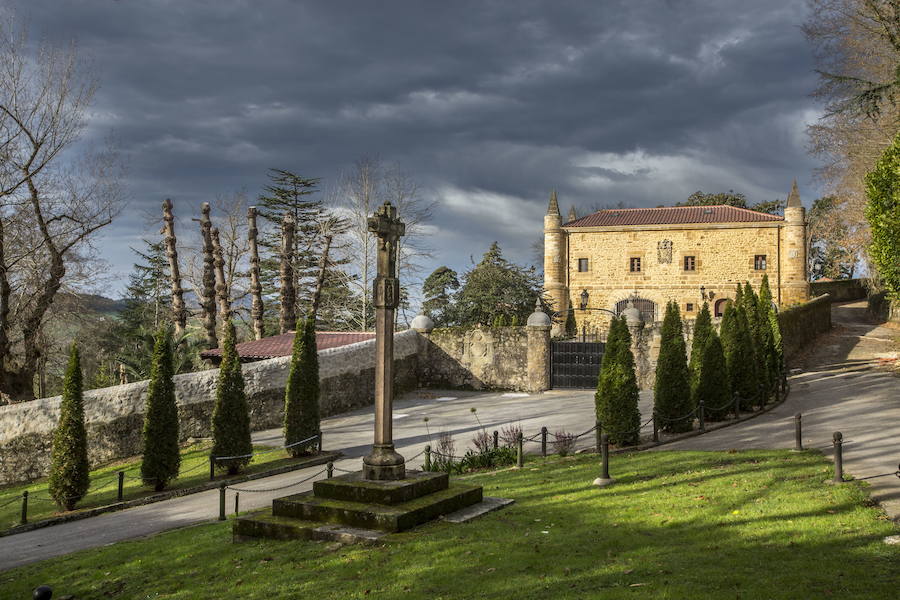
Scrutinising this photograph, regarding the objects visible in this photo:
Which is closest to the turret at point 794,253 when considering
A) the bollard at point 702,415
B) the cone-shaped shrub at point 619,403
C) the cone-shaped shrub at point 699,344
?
the cone-shaped shrub at point 699,344

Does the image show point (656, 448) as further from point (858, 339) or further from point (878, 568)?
point (858, 339)

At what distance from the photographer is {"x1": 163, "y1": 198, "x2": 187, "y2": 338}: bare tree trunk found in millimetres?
26375

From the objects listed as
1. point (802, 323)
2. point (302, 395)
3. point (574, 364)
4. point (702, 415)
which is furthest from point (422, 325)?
point (802, 323)

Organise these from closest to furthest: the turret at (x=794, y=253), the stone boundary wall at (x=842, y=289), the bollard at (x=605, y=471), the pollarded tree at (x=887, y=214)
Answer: the bollard at (x=605, y=471) < the pollarded tree at (x=887, y=214) < the turret at (x=794, y=253) < the stone boundary wall at (x=842, y=289)

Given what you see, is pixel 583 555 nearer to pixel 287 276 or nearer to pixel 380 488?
pixel 380 488

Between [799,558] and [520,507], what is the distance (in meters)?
3.68

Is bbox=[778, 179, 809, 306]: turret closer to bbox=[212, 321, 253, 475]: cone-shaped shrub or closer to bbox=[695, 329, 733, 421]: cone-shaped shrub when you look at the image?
bbox=[695, 329, 733, 421]: cone-shaped shrub

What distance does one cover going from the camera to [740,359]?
1781 centimetres

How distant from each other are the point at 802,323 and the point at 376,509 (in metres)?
27.5

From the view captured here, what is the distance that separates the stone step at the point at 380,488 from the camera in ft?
27.4

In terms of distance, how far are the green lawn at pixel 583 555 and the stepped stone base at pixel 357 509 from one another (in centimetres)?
22

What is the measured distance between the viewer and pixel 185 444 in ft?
59.0

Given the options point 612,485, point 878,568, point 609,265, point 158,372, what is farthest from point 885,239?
point 609,265

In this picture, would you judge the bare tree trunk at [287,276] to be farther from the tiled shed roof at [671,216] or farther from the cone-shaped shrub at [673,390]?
the tiled shed roof at [671,216]
